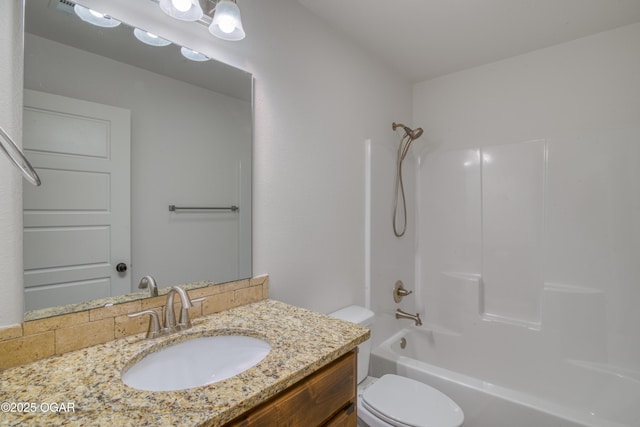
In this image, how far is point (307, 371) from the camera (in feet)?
2.58

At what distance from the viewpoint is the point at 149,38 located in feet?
3.49

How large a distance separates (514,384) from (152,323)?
91.9 inches

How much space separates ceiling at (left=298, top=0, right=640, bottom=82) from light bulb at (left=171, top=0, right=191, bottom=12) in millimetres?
776

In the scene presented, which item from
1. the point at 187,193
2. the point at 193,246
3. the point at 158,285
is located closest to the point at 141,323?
the point at 158,285

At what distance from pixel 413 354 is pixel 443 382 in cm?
72

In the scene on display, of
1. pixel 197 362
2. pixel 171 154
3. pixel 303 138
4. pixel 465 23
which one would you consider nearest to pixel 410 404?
pixel 197 362

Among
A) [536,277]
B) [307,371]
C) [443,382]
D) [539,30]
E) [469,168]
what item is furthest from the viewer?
[469,168]

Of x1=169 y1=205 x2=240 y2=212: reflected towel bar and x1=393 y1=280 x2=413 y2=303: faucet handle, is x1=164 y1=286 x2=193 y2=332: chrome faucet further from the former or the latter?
x1=393 y1=280 x2=413 y2=303: faucet handle

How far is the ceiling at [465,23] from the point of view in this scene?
1.59 metres

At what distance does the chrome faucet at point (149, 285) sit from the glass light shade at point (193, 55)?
2.81 feet

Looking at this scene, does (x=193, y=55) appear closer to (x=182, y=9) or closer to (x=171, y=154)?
(x=182, y=9)

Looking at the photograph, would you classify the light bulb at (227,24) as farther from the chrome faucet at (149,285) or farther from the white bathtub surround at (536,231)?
the white bathtub surround at (536,231)

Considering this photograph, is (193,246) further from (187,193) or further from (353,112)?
(353,112)

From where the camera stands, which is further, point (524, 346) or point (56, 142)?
point (524, 346)
